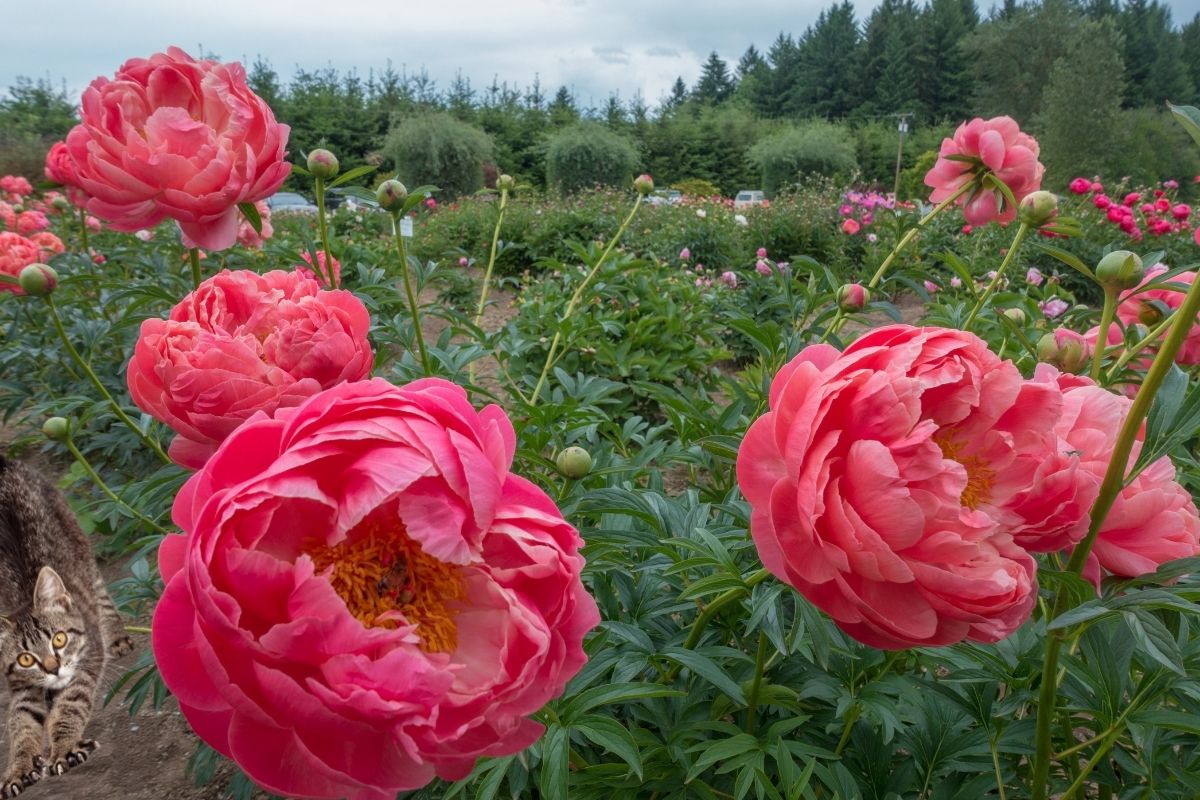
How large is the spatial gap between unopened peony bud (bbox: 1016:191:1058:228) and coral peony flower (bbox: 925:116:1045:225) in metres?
0.13

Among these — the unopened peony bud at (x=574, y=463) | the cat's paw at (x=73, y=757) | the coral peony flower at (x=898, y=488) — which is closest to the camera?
the coral peony flower at (x=898, y=488)

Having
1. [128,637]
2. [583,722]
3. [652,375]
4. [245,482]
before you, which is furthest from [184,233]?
[652,375]

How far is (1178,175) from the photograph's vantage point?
73.7 ft

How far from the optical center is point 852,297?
1073 mm

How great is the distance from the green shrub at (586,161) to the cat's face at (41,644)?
547 inches

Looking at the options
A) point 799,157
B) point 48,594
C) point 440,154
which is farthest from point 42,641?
point 799,157

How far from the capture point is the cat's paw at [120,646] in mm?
2373

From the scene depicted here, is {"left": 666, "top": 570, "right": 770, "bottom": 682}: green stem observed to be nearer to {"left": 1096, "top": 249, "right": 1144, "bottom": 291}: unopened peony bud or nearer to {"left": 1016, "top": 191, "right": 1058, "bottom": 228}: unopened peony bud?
{"left": 1096, "top": 249, "right": 1144, "bottom": 291}: unopened peony bud

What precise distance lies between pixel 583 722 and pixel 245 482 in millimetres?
441

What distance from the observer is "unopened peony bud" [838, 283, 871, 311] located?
1064mm

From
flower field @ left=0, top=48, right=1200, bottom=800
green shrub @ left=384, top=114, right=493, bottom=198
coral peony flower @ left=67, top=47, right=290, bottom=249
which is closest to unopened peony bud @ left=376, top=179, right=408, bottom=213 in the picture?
flower field @ left=0, top=48, right=1200, bottom=800

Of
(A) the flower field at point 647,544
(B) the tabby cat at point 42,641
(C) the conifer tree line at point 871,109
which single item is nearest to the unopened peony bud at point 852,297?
(A) the flower field at point 647,544

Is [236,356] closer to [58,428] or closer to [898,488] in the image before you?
[898,488]

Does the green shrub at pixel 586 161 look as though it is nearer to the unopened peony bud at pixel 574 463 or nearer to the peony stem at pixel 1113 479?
the unopened peony bud at pixel 574 463
